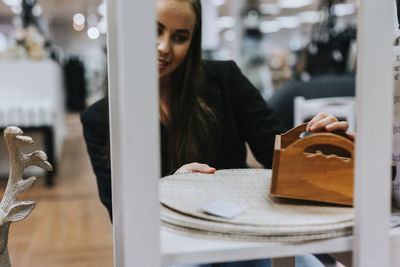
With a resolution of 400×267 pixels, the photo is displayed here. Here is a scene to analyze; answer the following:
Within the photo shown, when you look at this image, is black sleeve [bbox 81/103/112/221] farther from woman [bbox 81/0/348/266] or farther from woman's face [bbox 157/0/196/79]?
woman's face [bbox 157/0/196/79]

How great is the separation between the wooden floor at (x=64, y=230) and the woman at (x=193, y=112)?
140 cm

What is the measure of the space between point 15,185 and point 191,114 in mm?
623

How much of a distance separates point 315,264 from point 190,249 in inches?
23.5

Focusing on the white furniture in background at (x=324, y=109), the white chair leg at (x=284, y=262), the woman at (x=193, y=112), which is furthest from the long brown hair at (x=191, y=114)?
the white furniture in background at (x=324, y=109)

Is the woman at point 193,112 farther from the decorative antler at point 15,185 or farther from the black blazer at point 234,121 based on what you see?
the decorative antler at point 15,185

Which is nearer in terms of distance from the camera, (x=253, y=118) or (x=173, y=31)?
(x=173, y=31)

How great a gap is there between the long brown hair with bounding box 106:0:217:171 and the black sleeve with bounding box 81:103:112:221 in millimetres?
177

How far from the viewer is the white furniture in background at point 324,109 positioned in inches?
97.8

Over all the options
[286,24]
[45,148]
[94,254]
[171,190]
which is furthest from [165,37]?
[286,24]

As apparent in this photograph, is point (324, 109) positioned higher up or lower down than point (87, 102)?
lower down

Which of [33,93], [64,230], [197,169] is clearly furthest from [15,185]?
[33,93]

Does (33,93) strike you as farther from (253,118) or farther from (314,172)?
(314,172)

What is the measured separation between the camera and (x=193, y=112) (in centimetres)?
127

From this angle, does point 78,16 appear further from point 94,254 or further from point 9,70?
point 94,254
